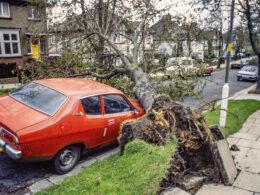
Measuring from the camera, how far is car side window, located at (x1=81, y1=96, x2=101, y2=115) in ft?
16.9

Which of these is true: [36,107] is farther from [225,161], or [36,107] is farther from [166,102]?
[225,161]

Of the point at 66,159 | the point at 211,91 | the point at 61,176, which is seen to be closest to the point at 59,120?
the point at 66,159

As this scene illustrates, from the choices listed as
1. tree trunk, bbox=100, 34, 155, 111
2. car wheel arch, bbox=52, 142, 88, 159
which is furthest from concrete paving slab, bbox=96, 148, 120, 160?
tree trunk, bbox=100, 34, 155, 111

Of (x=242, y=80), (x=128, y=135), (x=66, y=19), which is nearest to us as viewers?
(x=128, y=135)

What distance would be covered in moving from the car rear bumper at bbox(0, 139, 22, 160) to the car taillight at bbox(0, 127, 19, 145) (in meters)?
0.12

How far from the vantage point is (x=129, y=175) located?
385cm

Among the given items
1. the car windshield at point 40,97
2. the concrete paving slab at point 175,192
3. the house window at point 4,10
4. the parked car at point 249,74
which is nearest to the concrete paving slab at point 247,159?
the concrete paving slab at point 175,192

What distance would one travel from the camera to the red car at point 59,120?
13.9 feet

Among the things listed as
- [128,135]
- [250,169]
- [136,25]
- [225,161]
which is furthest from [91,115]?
[136,25]

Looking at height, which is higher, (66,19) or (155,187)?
(66,19)

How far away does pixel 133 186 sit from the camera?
3592 mm

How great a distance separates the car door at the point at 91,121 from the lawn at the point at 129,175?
835 mm

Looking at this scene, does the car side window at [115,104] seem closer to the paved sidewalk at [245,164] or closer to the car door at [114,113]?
the car door at [114,113]

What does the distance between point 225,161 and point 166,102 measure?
156cm
